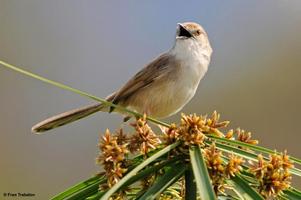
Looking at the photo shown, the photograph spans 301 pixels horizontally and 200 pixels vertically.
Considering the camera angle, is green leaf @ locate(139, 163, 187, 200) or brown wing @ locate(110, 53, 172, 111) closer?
green leaf @ locate(139, 163, 187, 200)

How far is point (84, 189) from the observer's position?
1698 millimetres

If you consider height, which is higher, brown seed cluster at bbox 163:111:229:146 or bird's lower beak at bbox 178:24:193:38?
bird's lower beak at bbox 178:24:193:38

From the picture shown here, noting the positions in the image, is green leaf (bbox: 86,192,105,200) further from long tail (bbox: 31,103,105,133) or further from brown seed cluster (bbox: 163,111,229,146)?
long tail (bbox: 31,103,105,133)

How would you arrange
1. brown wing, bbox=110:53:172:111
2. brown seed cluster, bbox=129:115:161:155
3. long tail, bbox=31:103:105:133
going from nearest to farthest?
brown seed cluster, bbox=129:115:161:155 → long tail, bbox=31:103:105:133 → brown wing, bbox=110:53:172:111

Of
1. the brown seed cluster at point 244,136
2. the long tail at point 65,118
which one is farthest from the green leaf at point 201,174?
the long tail at point 65,118

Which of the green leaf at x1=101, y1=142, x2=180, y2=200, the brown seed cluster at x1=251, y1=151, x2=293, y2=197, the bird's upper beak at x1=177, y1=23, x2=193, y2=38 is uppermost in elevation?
the bird's upper beak at x1=177, y1=23, x2=193, y2=38

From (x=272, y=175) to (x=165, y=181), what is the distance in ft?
0.85

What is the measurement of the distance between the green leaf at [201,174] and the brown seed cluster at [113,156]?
185 mm

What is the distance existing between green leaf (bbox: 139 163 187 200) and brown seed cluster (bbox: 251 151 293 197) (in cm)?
18

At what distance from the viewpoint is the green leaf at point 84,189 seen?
1.67 metres

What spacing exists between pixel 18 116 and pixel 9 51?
1.39 m

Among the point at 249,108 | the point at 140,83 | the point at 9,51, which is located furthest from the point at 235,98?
the point at 140,83

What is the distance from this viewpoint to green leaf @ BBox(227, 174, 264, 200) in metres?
1.53

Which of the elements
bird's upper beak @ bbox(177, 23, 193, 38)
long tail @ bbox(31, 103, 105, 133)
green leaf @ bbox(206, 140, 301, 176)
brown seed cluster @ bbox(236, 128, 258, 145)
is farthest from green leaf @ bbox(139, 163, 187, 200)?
bird's upper beak @ bbox(177, 23, 193, 38)
